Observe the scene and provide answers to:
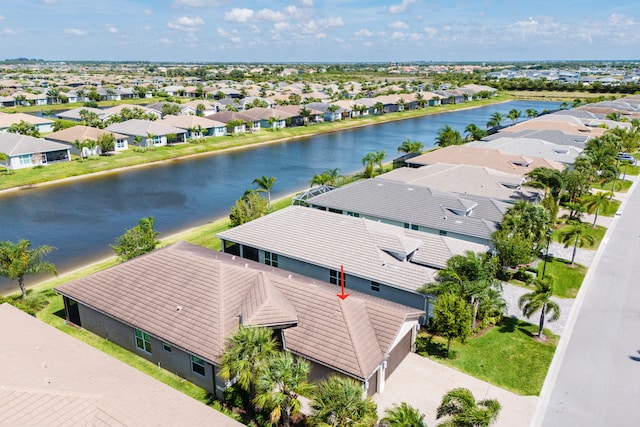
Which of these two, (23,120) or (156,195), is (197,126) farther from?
(156,195)

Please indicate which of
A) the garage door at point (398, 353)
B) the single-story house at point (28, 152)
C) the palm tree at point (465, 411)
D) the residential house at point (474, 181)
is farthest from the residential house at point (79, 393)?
the single-story house at point (28, 152)

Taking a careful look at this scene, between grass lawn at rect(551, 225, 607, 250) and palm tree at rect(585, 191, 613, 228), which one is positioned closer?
grass lawn at rect(551, 225, 607, 250)

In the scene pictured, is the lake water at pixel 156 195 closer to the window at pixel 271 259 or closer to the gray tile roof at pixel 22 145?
the gray tile roof at pixel 22 145

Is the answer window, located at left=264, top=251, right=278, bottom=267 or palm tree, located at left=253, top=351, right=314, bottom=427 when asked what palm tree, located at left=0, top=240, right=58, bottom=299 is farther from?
palm tree, located at left=253, top=351, right=314, bottom=427

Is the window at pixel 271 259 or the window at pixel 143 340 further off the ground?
the window at pixel 271 259

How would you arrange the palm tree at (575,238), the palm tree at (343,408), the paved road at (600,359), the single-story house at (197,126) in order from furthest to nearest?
the single-story house at (197,126) → the palm tree at (575,238) → the paved road at (600,359) → the palm tree at (343,408)

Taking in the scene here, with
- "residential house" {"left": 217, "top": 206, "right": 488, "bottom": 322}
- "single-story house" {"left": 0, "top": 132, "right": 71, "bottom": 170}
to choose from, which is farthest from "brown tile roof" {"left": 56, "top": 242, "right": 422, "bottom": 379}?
"single-story house" {"left": 0, "top": 132, "right": 71, "bottom": 170}

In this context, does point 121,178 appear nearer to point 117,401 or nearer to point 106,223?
point 106,223
